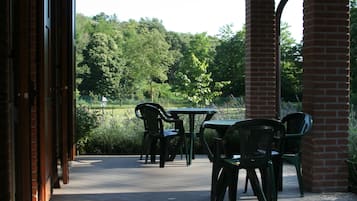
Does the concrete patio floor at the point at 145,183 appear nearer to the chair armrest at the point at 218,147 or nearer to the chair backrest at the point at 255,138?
the chair armrest at the point at 218,147

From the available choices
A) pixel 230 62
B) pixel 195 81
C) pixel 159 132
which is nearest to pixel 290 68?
pixel 230 62

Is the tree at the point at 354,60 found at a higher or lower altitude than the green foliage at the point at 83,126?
higher

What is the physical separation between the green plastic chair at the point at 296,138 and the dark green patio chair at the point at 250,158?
0.41 metres

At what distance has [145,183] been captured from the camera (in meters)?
6.07

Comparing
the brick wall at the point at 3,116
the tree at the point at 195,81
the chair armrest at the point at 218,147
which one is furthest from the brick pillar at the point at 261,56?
the brick wall at the point at 3,116

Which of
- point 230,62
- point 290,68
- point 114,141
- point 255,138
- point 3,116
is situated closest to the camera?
point 3,116

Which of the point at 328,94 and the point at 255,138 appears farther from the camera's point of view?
the point at 328,94

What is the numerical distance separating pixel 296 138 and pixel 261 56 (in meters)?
2.90

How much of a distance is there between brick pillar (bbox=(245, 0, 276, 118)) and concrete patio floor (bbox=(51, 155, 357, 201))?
1103 millimetres

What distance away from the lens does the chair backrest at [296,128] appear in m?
5.02

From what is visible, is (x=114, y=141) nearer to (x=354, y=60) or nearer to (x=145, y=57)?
(x=354, y=60)

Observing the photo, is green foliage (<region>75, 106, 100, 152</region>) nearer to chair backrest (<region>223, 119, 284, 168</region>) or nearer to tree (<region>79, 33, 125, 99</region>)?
chair backrest (<region>223, 119, 284, 168</region>)

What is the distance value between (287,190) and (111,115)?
5.04 meters

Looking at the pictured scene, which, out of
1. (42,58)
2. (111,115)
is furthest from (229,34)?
(42,58)
